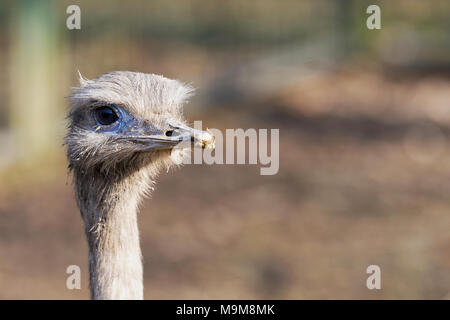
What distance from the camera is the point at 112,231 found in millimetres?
2986

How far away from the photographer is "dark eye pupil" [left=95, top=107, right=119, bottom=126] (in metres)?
3.00

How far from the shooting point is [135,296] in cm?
290

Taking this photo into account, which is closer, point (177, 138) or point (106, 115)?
point (177, 138)

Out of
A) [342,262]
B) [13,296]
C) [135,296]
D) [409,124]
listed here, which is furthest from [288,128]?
[135,296]

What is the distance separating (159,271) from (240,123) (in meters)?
2.89

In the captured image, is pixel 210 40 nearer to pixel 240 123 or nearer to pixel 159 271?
pixel 240 123

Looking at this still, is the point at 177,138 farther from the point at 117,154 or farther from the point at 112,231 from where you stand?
the point at 112,231

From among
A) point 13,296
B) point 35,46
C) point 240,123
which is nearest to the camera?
point 13,296

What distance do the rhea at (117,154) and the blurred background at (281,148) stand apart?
3.56 feet

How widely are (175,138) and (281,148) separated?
5087 mm

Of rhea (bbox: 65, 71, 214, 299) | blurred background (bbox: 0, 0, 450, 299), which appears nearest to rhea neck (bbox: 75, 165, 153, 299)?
rhea (bbox: 65, 71, 214, 299)

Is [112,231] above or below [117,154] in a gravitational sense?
below

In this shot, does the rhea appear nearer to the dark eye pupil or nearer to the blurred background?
the dark eye pupil

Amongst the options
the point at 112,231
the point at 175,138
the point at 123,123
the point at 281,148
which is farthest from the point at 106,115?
the point at 281,148
